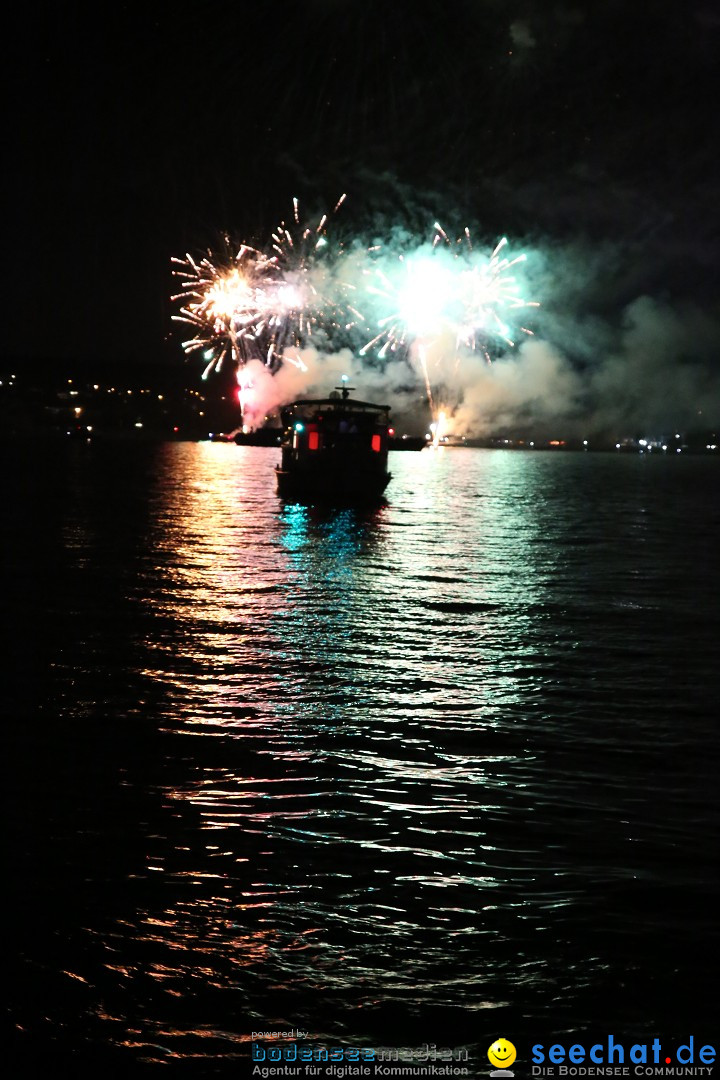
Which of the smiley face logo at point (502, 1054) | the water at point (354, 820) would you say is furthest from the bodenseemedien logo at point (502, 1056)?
the water at point (354, 820)

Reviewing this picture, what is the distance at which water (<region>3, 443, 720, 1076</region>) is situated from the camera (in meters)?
6.46

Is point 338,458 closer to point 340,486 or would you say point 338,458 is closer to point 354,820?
point 340,486

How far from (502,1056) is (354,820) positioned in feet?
12.4

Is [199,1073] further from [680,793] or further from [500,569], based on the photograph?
[500,569]

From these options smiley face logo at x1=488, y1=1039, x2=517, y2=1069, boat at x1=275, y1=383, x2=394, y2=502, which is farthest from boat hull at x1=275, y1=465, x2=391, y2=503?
smiley face logo at x1=488, y1=1039, x2=517, y2=1069

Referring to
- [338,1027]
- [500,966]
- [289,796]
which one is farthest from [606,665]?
[338,1027]

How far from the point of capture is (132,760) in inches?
452

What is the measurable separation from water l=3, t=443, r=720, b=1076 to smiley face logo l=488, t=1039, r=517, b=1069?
13cm

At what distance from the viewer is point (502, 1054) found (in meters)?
6.02

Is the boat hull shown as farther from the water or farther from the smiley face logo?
the smiley face logo

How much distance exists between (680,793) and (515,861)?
2958 millimetres

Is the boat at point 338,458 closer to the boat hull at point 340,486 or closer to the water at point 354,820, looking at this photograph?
the boat hull at point 340,486

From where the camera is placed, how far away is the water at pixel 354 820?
254 inches

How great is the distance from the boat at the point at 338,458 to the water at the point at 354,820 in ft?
134
